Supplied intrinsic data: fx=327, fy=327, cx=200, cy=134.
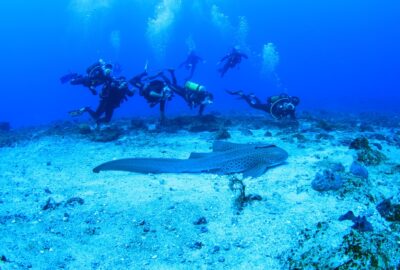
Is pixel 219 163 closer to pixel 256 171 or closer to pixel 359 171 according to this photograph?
pixel 256 171

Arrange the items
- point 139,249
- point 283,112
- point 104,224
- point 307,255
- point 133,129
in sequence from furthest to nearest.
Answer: point 283,112 → point 133,129 → point 104,224 → point 139,249 → point 307,255

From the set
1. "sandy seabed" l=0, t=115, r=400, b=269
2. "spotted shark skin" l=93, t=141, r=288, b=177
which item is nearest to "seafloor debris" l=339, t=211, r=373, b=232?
"sandy seabed" l=0, t=115, r=400, b=269

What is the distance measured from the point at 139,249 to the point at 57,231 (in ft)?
4.82

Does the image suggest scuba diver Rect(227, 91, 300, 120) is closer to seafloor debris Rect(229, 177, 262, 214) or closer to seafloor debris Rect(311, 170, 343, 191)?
seafloor debris Rect(311, 170, 343, 191)

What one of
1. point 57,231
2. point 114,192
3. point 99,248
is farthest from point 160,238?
point 114,192

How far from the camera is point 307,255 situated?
4051 mm

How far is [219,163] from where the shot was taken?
24.3ft

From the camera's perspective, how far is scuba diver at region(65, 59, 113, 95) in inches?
516

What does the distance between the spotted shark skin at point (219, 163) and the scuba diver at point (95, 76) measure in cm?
641

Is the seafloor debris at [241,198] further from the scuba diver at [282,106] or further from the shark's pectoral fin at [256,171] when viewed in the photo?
the scuba diver at [282,106]

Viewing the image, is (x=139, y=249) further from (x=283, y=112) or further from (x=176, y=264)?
(x=283, y=112)

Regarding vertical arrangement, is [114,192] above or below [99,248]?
above

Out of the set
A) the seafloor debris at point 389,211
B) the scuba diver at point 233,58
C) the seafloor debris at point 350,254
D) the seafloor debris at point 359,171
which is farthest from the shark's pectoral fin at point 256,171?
the scuba diver at point 233,58

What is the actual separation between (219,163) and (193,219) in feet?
6.99
